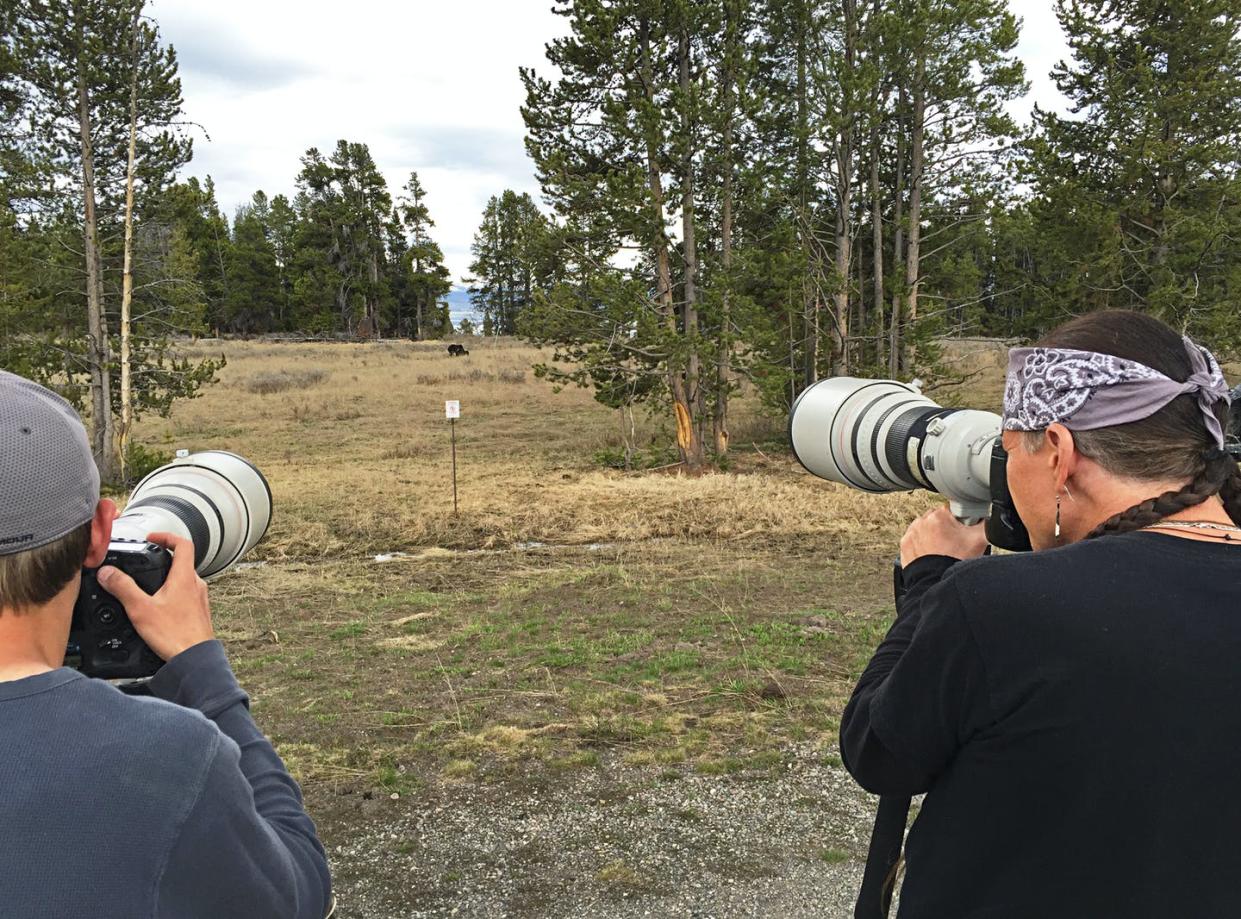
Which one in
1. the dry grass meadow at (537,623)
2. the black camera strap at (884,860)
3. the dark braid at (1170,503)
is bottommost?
the dry grass meadow at (537,623)

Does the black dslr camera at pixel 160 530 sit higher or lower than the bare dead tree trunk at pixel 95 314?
lower

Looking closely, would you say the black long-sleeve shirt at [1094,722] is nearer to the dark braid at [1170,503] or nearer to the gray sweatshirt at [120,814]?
the dark braid at [1170,503]

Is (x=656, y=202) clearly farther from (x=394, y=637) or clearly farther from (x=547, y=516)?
(x=394, y=637)

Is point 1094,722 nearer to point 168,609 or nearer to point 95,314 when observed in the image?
point 168,609

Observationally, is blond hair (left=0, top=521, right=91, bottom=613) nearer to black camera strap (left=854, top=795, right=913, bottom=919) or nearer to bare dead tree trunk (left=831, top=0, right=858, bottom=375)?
black camera strap (left=854, top=795, right=913, bottom=919)

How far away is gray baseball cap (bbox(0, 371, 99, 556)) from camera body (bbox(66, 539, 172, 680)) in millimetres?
286

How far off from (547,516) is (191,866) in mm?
12247

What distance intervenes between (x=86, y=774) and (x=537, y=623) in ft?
23.6

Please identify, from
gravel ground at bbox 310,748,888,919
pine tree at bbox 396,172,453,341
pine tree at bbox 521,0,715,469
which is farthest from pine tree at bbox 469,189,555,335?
gravel ground at bbox 310,748,888,919

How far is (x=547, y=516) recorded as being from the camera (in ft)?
43.5

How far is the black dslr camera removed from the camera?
56.1 inches

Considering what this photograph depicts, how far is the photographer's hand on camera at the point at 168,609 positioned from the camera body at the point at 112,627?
2cm

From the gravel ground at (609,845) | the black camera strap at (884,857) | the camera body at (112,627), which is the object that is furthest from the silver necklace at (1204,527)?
the gravel ground at (609,845)

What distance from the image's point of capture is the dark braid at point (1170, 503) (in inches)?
50.4
